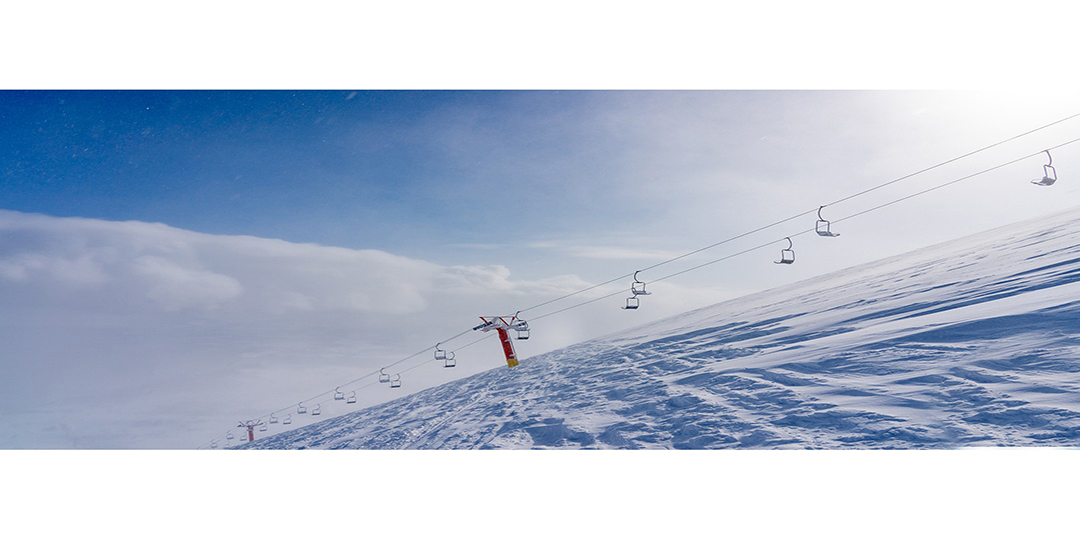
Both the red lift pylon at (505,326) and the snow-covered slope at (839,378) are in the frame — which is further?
the red lift pylon at (505,326)

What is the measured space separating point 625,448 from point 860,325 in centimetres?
202

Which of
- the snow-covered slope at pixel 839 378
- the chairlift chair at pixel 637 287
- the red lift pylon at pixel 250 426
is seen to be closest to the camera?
the snow-covered slope at pixel 839 378

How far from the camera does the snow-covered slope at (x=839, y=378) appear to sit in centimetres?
351

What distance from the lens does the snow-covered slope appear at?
138 inches

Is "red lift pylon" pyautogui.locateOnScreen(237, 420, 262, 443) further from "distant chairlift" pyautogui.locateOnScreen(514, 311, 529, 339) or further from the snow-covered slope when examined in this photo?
"distant chairlift" pyautogui.locateOnScreen(514, 311, 529, 339)

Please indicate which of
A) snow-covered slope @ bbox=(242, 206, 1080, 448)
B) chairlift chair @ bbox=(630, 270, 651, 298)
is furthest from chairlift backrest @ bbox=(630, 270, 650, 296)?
snow-covered slope @ bbox=(242, 206, 1080, 448)

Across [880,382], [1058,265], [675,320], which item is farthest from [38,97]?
[1058,265]

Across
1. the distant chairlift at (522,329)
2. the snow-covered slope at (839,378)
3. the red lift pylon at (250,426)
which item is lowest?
the snow-covered slope at (839,378)

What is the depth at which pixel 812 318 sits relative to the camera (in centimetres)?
516

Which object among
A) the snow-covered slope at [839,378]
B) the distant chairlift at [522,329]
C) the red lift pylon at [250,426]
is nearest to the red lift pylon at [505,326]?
the distant chairlift at [522,329]

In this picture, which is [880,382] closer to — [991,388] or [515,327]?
[991,388]

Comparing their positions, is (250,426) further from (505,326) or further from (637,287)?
(637,287)

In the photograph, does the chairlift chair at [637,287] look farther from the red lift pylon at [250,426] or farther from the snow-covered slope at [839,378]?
the red lift pylon at [250,426]

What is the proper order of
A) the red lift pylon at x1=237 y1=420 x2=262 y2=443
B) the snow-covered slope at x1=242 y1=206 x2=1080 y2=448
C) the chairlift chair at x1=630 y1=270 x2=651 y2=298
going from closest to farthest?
the snow-covered slope at x1=242 y1=206 x2=1080 y2=448 → the chairlift chair at x1=630 y1=270 x2=651 y2=298 → the red lift pylon at x1=237 y1=420 x2=262 y2=443
